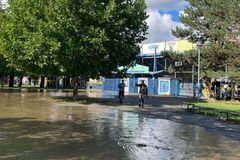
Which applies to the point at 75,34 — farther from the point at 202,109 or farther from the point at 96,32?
the point at 202,109

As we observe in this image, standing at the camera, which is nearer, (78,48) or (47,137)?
(47,137)

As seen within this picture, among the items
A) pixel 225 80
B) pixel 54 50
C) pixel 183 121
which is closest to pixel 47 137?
pixel 183 121

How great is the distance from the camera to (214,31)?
38031 millimetres

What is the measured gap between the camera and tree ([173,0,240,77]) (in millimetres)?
35844

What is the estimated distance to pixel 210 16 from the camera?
39.1 meters

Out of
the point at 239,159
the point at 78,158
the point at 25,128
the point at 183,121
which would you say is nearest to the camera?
the point at 78,158

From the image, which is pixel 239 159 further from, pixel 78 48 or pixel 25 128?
pixel 78 48

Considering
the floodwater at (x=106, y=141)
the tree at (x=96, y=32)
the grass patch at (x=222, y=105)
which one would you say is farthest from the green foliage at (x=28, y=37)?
the grass patch at (x=222, y=105)

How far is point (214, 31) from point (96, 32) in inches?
631

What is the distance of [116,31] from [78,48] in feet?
10.5

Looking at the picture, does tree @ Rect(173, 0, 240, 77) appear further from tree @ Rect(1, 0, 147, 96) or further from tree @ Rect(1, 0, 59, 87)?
tree @ Rect(1, 0, 59, 87)

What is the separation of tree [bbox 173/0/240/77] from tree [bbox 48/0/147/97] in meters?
10.3

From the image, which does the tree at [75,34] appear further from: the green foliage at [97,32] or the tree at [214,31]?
the tree at [214,31]

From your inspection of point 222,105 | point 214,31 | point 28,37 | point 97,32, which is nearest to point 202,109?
point 222,105
